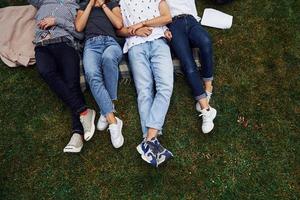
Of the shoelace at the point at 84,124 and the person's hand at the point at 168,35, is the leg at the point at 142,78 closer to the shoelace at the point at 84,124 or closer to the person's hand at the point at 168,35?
the person's hand at the point at 168,35

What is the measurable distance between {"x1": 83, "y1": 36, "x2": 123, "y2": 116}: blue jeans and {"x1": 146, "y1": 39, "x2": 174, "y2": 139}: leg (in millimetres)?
488

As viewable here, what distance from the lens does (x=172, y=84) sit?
5.55 metres

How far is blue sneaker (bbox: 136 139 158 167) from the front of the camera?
16.8 feet

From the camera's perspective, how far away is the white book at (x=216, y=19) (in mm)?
6551

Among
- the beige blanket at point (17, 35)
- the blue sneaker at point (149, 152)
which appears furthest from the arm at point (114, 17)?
the blue sneaker at point (149, 152)

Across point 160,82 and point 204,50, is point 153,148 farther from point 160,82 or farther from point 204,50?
point 204,50

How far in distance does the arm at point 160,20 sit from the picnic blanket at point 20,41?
1.50 feet

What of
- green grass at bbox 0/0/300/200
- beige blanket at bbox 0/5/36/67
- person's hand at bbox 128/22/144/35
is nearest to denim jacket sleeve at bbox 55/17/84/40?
beige blanket at bbox 0/5/36/67

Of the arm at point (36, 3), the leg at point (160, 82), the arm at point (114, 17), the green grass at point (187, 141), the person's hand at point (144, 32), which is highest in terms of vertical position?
the arm at point (36, 3)

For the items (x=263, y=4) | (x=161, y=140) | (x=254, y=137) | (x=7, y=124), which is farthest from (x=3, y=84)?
(x=263, y=4)

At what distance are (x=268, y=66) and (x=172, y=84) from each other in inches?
61.1

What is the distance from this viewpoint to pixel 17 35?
6.27 meters

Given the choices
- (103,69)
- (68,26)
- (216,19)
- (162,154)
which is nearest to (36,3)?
(68,26)

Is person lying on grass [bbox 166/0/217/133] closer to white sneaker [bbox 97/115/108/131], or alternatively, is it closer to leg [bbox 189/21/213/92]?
leg [bbox 189/21/213/92]
